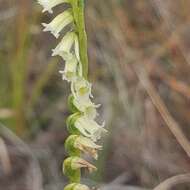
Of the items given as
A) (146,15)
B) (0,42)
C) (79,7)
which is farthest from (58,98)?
(79,7)

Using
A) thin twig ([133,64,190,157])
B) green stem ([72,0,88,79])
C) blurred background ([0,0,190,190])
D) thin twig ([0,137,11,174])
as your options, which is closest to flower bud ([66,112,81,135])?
green stem ([72,0,88,79])

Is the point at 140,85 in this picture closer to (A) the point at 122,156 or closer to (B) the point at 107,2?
(A) the point at 122,156

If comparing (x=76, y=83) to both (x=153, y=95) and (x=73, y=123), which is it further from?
(x=153, y=95)

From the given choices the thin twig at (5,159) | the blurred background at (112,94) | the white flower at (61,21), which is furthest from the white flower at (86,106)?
the thin twig at (5,159)

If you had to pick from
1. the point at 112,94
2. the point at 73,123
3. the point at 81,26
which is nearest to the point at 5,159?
the point at 112,94

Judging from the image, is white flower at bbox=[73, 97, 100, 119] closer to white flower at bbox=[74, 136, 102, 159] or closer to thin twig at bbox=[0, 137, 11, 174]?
Result: white flower at bbox=[74, 136, 102, 159]

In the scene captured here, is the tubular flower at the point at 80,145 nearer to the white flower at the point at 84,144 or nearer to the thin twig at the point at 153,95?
the white flower at the point at 84,144
